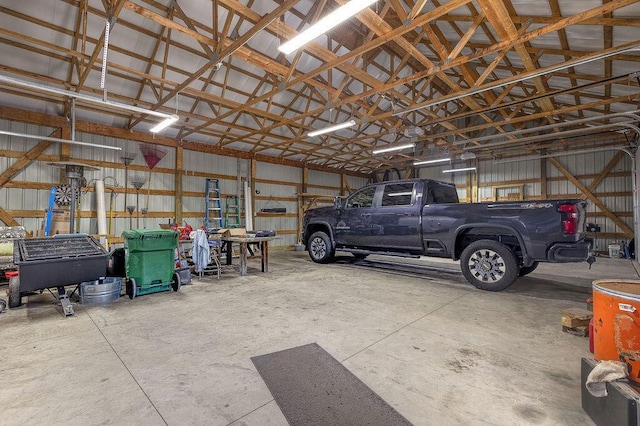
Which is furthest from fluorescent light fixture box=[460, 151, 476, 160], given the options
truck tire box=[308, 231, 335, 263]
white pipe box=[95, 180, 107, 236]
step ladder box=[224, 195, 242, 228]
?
white pipe box=[95, 180, 107, 236]

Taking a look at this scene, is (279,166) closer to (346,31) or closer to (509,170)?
(346,31)

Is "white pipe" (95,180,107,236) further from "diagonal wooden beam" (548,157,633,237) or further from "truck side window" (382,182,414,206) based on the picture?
"diagonal wooden beam" (548,157,633,237)

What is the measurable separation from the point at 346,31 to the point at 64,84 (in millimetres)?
6480

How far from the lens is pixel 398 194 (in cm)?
572

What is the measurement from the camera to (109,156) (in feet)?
26.2

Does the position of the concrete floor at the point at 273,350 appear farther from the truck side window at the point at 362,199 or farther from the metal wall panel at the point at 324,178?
the metal wall panel at the point at 324,178

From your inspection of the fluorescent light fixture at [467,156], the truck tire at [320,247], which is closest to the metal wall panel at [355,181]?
the fluorescent light fixture at [467,156]

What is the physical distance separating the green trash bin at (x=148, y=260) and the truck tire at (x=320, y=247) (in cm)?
355

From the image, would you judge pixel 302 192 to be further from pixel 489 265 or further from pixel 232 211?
pixel 489 265

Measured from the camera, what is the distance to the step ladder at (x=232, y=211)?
10.1 meters

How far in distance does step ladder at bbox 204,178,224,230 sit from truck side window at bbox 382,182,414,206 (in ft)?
19.7

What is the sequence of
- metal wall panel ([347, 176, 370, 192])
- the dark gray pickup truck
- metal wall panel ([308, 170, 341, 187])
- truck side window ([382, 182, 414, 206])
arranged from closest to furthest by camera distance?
the dark gray pickup truck
truck side window ([382, 182, 414, 206])
metal wall panel ([308, 170, 341, 187])
metal wall panel ([347, 176, 370, 192])

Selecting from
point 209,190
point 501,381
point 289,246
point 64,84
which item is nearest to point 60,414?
point 501,381

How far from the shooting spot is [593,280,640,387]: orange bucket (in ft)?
5.42
